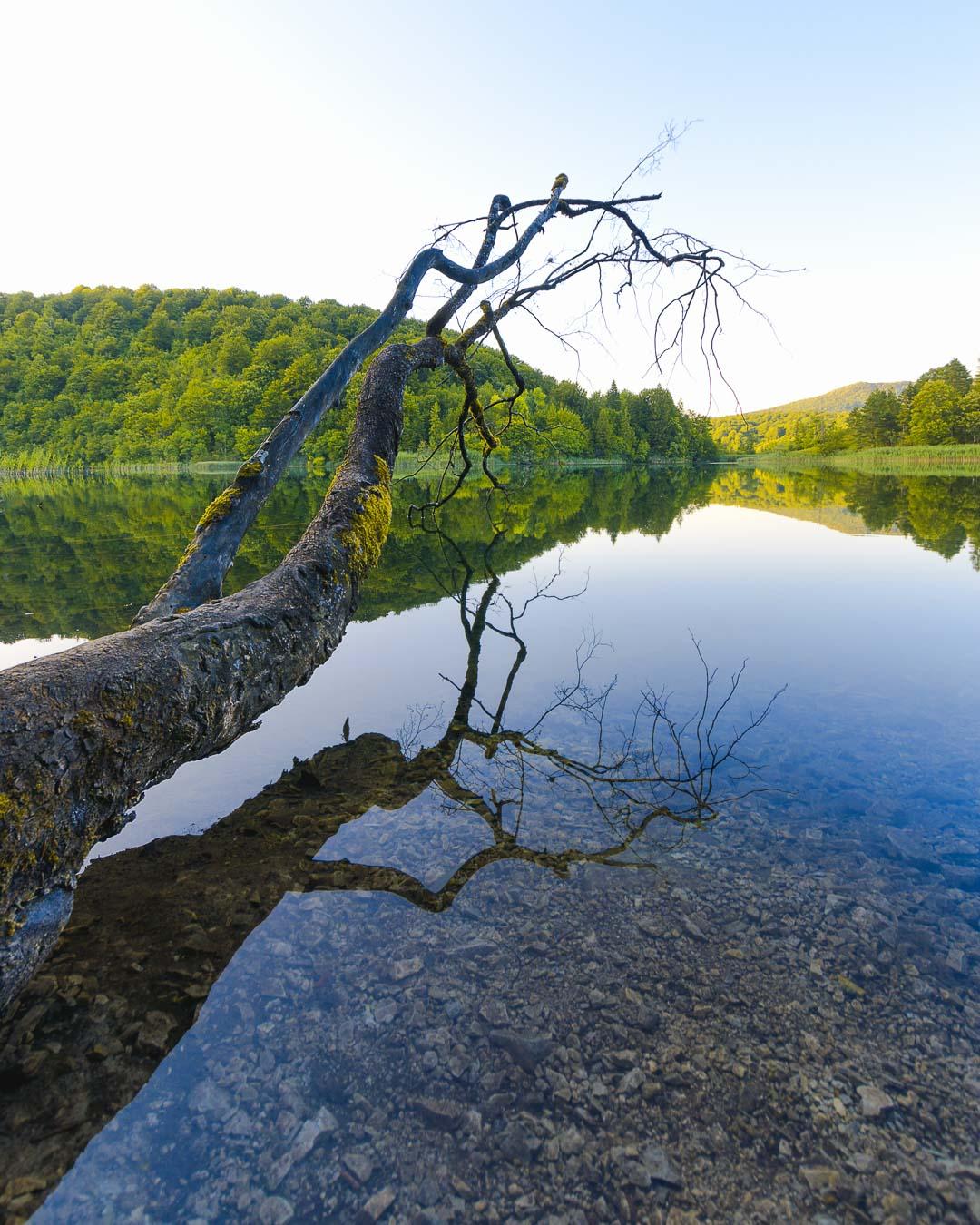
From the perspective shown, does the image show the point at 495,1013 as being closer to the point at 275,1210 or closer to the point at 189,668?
the point at 275,1210

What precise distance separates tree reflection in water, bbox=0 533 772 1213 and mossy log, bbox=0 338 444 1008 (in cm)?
55

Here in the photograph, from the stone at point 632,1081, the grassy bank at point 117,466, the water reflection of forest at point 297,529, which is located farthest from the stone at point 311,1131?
the grassy bank at point 117,466

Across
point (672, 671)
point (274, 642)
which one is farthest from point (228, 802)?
point (672, 671)

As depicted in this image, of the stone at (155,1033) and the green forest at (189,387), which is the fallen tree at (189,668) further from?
the green forest at (189,387)

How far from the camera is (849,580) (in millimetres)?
9773

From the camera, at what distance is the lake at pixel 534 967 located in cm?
168

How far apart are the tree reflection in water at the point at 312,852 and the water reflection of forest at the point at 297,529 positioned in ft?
13.9

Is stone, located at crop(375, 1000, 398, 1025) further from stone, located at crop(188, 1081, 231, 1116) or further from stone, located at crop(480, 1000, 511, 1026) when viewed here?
stone, located at crop(188, 1081, 231, 1116)

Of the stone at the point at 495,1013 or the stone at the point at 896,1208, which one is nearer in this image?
the stone at the point at 896,1208

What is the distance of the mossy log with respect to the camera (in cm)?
170

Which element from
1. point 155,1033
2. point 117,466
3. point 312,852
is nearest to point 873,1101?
point 155,1033

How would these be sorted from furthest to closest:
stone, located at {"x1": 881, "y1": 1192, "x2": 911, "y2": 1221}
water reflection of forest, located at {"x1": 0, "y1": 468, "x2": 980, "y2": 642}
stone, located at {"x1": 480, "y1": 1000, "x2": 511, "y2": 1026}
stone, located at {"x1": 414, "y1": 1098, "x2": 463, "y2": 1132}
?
water reflection of forest, located at {"x1": 0, "y1": 468, "x2": 980, "y2": 642}
stone, located at {"x1": 480, "y1": 1000, "x2": 511, "y2": 1026}
stone, located at {"x1": 414, "y1": 1098, "x2": 463, "y2": 1132}
stone, located at {"x1": 881, "y1": 1192, "x2": 911, "y2": 1221}

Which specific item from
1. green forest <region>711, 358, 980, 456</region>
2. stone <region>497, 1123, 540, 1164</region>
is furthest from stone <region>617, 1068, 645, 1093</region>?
green forest <region>711, 358, 980, 456</region>

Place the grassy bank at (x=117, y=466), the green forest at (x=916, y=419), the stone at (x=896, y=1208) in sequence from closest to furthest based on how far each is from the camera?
1. the stone at (x=896, y=1208)
2. the grassy bank at (x=117, y=466)
3. the green forest at (x=916, y=419)
